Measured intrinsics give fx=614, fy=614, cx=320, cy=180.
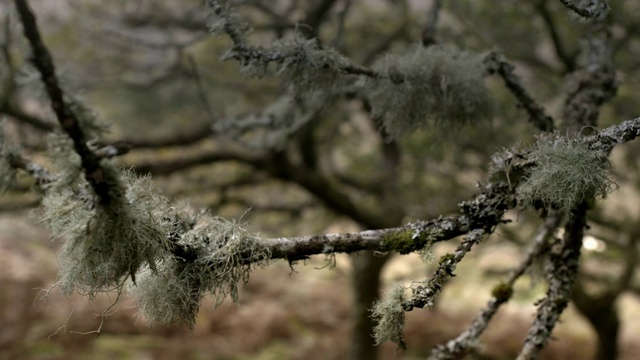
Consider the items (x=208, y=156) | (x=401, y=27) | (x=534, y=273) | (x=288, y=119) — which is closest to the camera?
(x=534, y=273)

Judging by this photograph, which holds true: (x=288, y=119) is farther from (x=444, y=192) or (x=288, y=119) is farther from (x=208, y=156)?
(x=444, y=192)

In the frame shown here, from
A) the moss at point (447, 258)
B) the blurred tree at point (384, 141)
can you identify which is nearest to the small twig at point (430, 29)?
the blurred tree at point (384, 141)

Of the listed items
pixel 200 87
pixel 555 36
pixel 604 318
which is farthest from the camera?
pixel 604 318

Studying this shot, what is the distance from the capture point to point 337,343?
241 inches

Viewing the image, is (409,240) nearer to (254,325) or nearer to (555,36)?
(555,36)

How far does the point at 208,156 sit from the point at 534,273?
2.47 meters

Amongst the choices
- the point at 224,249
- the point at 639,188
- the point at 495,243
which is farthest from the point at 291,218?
the point at 224,249

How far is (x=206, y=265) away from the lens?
124cm

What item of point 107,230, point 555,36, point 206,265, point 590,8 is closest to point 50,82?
point 107,230

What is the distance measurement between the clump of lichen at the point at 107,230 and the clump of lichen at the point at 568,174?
2.38 ft

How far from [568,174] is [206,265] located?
28.3 inches

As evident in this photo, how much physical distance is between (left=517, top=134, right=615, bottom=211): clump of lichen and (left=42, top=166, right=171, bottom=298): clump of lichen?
28.5 inches

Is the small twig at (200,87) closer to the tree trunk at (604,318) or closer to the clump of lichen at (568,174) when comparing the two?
the clump of lichen at (568,174)

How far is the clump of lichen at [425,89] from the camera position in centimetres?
180
